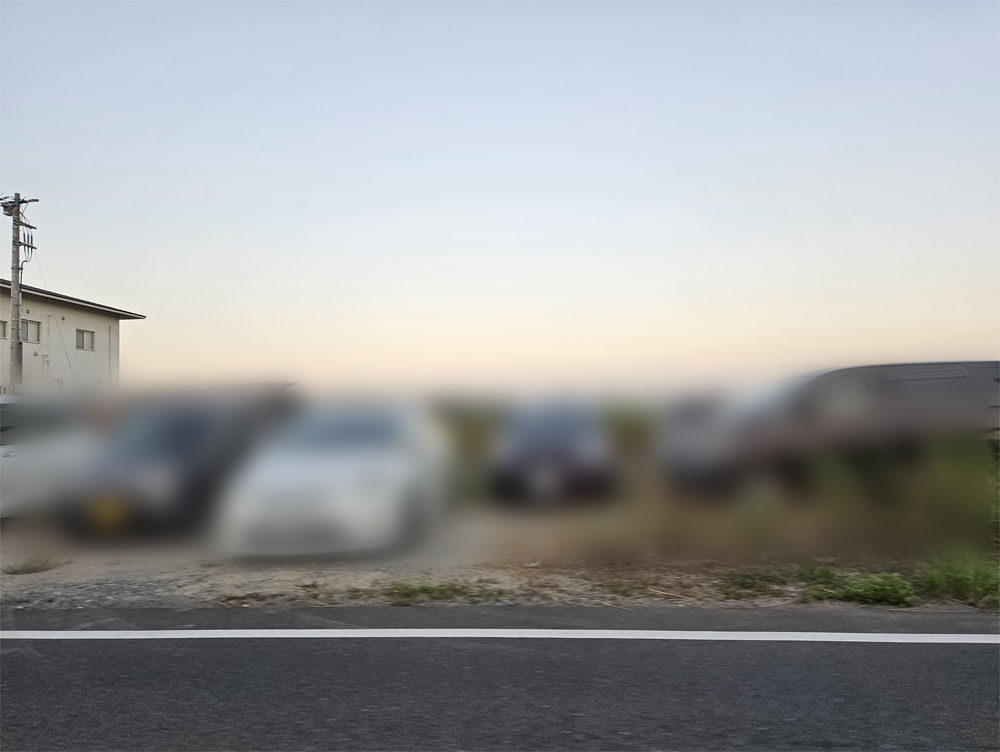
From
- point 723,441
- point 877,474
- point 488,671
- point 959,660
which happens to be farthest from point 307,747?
point 877,474

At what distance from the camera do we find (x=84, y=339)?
3080 cm

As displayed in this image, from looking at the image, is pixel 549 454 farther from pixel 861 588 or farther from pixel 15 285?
pixel 15 285

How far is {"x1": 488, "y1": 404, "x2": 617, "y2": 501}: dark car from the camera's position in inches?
171

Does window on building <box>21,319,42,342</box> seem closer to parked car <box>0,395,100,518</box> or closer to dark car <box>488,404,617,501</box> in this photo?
parked car <box>0,395,100,518</box>

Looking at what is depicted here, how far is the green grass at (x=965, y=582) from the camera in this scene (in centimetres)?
434

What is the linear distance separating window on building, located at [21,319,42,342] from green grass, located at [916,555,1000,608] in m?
29.8

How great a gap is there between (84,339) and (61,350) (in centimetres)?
192

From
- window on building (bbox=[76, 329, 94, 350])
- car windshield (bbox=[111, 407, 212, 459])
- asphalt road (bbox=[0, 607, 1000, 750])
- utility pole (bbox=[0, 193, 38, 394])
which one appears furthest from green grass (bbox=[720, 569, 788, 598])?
window on building (bbox=[76, 329, 94, 350])

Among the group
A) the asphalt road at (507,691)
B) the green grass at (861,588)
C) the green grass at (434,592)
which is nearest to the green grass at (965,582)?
the green grass at (861,588)

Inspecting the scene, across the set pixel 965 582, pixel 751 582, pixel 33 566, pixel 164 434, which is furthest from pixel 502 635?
pixel 33 566

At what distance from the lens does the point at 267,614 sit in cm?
426

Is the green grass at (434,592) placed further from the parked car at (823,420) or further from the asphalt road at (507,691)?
the parked car at (823,420)

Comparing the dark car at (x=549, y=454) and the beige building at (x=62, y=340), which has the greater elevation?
the beige building at (x=62, y=340)

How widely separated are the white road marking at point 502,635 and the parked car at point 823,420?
139 centimetres
